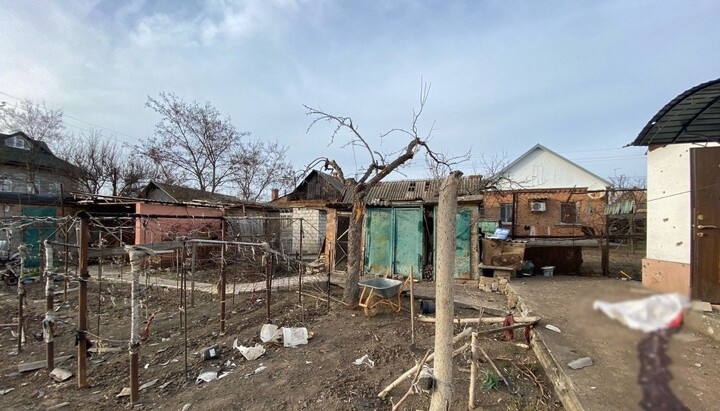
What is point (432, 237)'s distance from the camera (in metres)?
10.4

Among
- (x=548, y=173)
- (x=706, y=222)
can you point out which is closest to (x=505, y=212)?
(x=548, y=173)

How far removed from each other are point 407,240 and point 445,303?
7581 millimetres

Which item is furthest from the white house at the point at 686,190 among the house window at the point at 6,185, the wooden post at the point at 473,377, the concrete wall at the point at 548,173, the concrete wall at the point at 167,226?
the house window at the point at 6,185

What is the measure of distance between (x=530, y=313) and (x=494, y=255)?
3.87 meters

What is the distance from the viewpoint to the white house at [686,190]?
4.79 m

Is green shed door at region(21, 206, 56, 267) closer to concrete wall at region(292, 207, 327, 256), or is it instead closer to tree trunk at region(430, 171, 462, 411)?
concrete wall at region(292, 207, 327, 256)

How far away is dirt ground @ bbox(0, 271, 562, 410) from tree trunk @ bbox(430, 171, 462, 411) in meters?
0.93

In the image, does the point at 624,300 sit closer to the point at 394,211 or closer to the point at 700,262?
the point at 700,262

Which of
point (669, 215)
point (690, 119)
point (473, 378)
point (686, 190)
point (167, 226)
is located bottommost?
point (473, 378)

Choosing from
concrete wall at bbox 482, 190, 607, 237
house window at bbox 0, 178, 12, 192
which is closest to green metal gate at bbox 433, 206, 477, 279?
concrete wall at bbox 482, 190, 607, 237

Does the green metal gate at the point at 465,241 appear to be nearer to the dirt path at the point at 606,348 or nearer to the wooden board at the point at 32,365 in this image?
the dirt path at the point at 606,348

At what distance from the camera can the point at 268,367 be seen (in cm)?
441

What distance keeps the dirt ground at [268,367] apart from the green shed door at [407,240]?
3.32 metres

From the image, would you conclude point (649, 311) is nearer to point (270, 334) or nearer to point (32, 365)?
point (270, 334)
